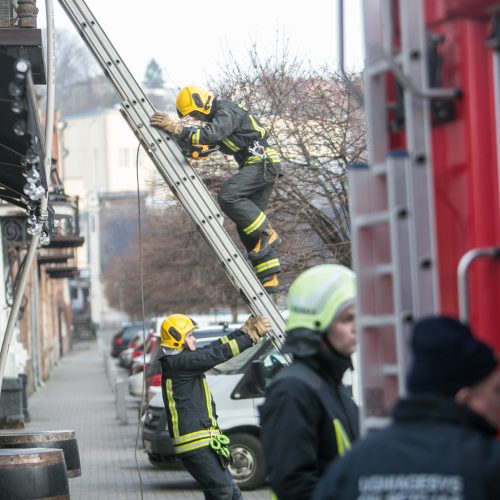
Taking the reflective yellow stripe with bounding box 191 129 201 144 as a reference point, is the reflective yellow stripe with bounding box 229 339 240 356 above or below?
below

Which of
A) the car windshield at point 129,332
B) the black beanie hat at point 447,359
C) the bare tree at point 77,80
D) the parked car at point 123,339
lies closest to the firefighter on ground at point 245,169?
the black beanie hat at point 447,359

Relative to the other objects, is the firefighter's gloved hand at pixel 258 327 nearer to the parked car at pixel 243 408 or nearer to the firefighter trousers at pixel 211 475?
the firefighter trousers at pixel 211 475

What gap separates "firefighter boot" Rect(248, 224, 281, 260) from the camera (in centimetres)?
966

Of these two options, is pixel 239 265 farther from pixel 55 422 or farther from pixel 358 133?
pixel 55 422

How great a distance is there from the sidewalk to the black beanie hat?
36.2ft

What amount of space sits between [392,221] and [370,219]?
0.16 meters

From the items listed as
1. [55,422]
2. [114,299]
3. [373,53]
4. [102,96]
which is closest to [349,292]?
[373,53]

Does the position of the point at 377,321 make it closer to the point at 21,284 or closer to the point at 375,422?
the point at 375,422

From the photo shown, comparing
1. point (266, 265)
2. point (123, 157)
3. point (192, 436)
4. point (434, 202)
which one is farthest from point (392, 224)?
point (123, 157)

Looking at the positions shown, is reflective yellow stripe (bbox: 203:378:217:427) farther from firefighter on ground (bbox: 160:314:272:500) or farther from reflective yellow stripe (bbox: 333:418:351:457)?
reflective yellow stripe (bbox: 333:418:351:457)

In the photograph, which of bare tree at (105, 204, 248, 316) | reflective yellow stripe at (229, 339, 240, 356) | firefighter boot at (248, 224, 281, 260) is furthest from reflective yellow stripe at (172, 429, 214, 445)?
bare tree at (105, 204, 248, 316)

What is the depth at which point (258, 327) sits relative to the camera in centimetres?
884

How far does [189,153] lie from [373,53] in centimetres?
490

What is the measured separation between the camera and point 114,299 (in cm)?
9738
